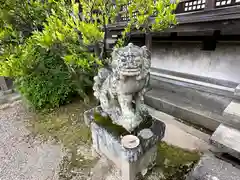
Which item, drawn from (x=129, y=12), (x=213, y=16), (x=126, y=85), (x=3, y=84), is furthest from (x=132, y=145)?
(x=3, y=84)

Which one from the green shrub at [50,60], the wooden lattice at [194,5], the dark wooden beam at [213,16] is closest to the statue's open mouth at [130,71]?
the green shrub at [50,60]

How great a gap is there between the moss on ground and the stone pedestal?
5.6 inches

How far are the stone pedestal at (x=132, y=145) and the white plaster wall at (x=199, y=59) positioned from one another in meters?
2.42

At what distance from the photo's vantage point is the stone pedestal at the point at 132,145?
177 cm

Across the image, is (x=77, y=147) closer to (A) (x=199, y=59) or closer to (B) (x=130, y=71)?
(B) (x=130, y=71)

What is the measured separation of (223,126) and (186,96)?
1.81m

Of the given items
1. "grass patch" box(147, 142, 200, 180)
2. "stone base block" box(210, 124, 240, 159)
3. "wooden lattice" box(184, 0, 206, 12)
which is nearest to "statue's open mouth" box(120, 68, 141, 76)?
"stone base block" box(210, 124, 240, 159)

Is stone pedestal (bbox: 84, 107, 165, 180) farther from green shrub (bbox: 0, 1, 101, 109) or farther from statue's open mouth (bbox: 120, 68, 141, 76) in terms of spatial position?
green shrub (bbox: 0, 1, 101, 109)

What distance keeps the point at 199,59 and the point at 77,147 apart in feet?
11.4

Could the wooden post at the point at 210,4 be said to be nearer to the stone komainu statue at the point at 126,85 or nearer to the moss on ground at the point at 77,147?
the stone komainu statue at the point at 126,85

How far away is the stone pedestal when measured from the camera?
1773mm

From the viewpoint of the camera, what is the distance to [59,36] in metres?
2.10

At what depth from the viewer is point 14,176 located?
7.83 feet

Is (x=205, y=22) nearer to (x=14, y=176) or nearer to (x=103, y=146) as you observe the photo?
(x=103, y=146)
